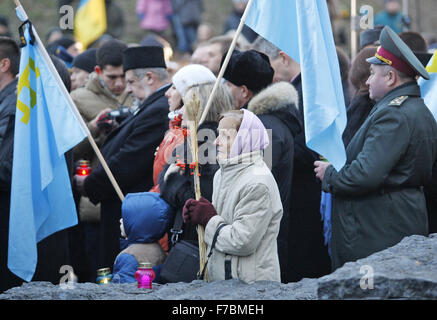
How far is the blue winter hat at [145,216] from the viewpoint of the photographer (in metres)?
4.33

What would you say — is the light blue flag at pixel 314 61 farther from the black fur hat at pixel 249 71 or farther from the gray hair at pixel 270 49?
the gray hair at pixel 270 49

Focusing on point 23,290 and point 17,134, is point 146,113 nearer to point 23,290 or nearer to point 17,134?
point 17,134

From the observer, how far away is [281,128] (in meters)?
4.86

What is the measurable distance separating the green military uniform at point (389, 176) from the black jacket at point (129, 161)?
163cm

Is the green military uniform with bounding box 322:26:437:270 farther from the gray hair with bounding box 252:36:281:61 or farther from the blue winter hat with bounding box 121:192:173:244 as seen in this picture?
the gray hair with bounding box 252:36:281:61

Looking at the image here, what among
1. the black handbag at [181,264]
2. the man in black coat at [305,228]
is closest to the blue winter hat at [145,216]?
the black handbag at [181,264]

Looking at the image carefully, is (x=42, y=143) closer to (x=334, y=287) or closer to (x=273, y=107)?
(x=273, y=107)

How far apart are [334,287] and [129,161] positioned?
282 centimetres

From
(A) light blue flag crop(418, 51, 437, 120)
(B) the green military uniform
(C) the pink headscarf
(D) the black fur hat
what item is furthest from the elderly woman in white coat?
(A) light blue flag crop(418, 51, 437, 120)

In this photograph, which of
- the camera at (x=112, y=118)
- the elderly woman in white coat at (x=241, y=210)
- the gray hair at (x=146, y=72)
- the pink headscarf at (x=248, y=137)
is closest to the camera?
the elderly woman in white coat at (x=241, y=210)

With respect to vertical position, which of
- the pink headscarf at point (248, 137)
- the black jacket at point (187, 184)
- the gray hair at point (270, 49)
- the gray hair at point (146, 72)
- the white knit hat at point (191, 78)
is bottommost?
the black jacket at point (187, 184)

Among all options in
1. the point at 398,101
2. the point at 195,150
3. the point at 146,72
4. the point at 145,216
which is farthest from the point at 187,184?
the point at 146,72

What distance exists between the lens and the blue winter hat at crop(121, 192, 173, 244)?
433 centimetres

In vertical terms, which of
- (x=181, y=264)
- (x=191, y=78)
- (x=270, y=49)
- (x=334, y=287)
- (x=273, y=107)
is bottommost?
(x=181, y=264)
